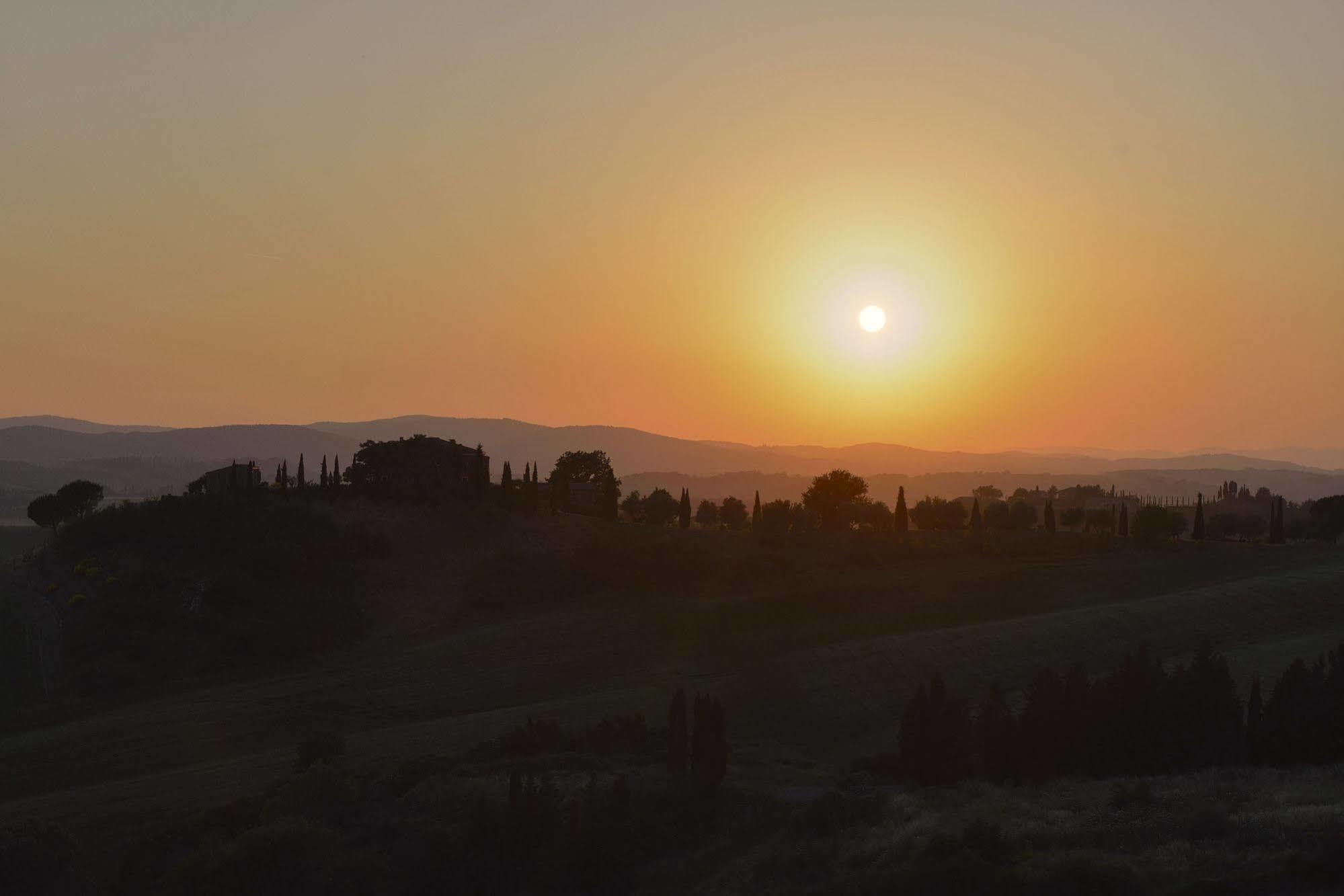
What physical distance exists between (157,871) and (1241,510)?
445 feet

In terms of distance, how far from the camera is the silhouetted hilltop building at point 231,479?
282ft

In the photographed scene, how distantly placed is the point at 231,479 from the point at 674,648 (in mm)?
43754

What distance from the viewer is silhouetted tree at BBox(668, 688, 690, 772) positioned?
125ft

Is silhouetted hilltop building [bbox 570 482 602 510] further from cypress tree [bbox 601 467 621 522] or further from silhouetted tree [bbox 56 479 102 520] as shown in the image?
silhouetted tree [bbox 56 479 102 520]

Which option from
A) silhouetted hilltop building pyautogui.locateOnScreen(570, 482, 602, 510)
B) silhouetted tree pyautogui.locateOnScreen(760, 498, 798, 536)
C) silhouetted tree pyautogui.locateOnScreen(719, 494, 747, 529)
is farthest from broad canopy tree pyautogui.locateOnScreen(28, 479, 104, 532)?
silhouetted tree pyautogui.locateOnScreen(719, 494, 747, 529)

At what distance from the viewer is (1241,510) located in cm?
14038

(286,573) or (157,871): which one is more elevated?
(286,573)

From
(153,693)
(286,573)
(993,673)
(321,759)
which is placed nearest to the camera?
(321,759)

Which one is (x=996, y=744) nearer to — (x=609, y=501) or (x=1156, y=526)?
(x=1156, y=526)

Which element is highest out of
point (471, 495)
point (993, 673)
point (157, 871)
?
point (471, 495)

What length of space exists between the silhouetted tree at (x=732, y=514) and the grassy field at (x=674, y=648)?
86.8ft

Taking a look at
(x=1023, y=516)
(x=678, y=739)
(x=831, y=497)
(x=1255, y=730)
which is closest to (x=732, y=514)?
(x=831, y=497)

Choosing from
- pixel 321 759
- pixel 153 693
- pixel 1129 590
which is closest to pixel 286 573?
pixel 153 693

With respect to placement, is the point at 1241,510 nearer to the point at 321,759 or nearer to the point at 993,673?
the point at 993,673
